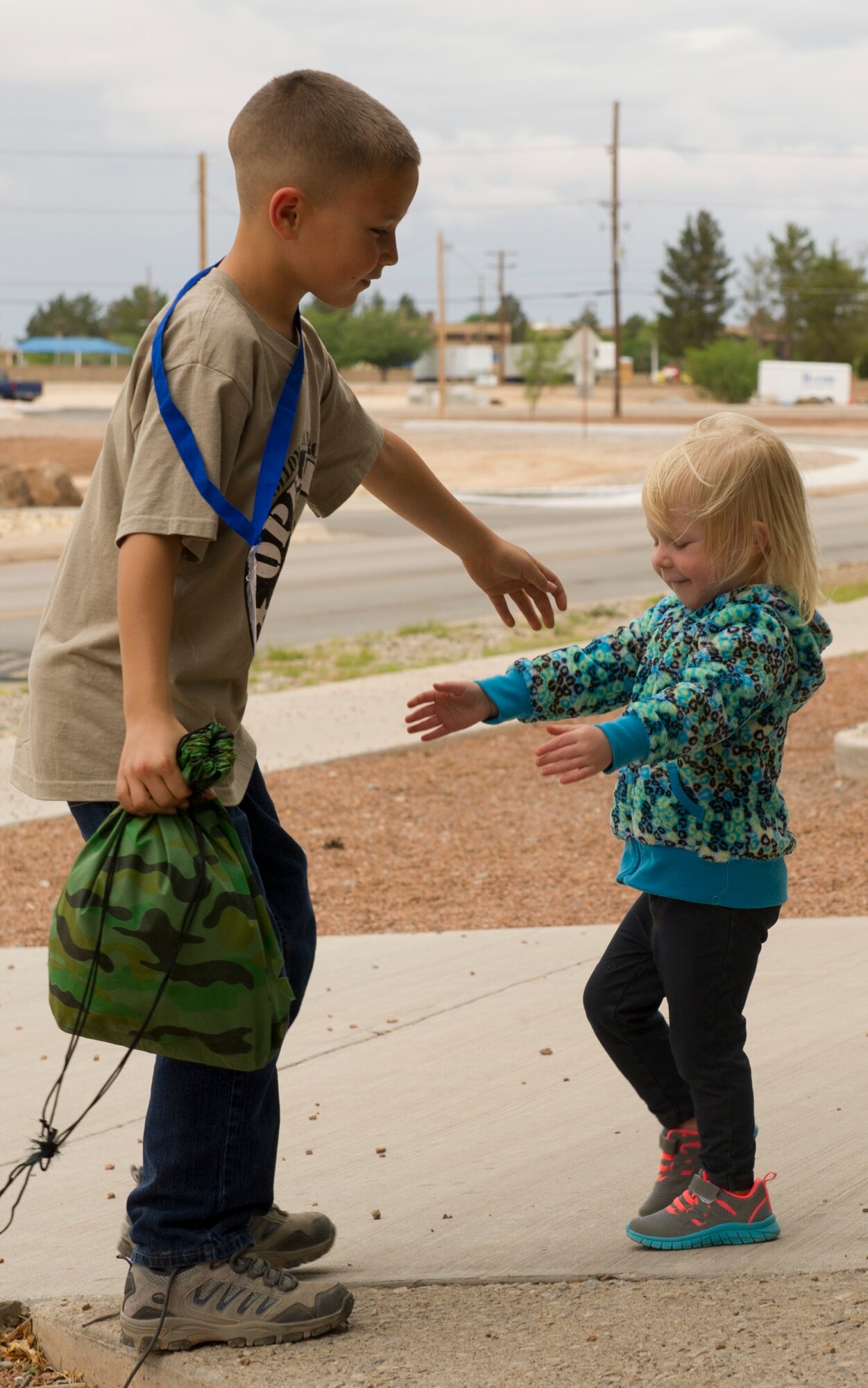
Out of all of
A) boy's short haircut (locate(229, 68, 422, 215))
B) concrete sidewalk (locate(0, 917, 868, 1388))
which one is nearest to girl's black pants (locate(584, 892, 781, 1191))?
concrete sidewalk (locate(0, 917, 868, 1388))

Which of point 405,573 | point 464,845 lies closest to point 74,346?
point 405,573

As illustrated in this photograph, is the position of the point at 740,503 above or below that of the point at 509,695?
above

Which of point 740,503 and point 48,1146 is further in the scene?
point 740,503

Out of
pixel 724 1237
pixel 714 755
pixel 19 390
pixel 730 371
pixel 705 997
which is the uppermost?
pixel 730 371

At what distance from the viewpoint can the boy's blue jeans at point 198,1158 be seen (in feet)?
7.84

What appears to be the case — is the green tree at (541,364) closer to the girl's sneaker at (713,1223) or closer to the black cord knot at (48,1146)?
the girl's sneaker at (713,1223)

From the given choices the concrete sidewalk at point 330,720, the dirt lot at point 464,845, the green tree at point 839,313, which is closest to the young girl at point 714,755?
the dirt lot at point 464,845

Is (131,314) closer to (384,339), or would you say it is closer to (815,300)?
(384,339)

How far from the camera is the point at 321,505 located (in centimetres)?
286

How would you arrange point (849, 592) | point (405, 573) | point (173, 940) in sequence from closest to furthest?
point (173, 940) < point (849, 592) < point (405, 573)

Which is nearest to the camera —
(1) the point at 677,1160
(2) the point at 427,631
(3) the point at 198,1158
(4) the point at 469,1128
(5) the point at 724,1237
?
(3) the point at 198,1158

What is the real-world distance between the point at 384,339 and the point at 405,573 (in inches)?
3667

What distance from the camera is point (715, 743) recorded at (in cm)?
245

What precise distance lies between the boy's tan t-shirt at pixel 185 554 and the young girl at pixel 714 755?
0.44 m
